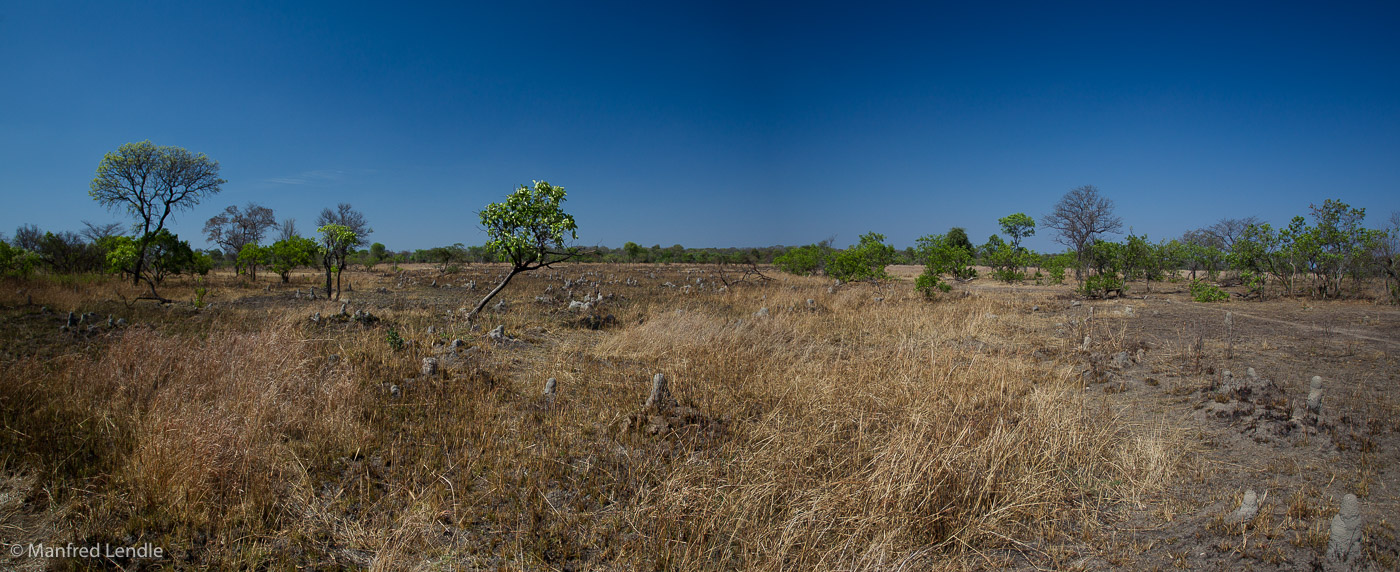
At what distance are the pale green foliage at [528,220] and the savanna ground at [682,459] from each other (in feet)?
14.1

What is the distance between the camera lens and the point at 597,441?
4.43 meters

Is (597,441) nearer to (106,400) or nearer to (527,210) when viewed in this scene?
(106,400)

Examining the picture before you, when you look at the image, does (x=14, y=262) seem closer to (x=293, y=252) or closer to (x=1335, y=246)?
(x=293, y=252)

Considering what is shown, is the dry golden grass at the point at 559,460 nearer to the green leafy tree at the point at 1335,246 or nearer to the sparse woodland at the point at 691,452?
the sparse woodland at the point at 691,452

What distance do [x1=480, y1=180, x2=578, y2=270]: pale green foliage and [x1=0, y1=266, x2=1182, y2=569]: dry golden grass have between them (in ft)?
16.2

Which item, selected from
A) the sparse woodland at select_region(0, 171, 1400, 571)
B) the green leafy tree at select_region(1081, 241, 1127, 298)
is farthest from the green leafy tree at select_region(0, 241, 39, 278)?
the green leafy tree at select_region(1081, 241, 1127, 298)

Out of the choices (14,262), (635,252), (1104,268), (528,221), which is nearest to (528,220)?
(528,221)

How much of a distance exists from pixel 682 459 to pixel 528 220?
8.44 meters

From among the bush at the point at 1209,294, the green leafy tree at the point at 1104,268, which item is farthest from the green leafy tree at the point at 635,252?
the bush at the point at 1209,294

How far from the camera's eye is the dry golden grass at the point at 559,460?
2.94 metres

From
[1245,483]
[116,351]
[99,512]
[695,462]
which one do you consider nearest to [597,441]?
[695,462]

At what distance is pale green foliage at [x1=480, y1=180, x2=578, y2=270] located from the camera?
11.0 meters

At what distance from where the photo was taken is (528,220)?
1110 cm

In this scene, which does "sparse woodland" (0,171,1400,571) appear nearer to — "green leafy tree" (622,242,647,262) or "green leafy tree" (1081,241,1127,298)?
"green leafy tree" (1081,241,1127,298)
